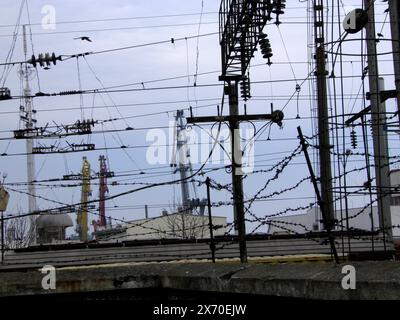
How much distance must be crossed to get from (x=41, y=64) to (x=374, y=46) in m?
13.2

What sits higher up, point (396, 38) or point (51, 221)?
point (396, 38)

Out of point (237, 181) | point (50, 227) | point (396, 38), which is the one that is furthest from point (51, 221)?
point (396, 38)

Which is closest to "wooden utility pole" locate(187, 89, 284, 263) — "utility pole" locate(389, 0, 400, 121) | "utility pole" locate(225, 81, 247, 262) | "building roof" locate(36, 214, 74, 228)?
"utility pole" locate(225, 81, 247, 262)

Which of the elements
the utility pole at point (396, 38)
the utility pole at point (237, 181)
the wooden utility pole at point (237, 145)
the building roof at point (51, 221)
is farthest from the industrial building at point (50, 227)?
the utility pole at point (396, 38)

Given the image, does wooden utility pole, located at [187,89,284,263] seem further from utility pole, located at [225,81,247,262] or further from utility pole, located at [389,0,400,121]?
utility pole, located at [389,0,400,121]

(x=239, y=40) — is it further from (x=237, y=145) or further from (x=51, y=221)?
(x=51, y=221)

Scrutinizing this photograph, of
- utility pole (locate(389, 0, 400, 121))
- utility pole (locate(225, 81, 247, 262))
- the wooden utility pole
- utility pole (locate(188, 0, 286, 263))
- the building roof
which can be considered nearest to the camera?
utility pole (locate(389, 0, 400, 121))

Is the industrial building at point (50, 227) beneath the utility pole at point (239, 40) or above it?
beneath

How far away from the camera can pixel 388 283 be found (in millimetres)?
3529

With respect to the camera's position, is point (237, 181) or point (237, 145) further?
point (237, 145)

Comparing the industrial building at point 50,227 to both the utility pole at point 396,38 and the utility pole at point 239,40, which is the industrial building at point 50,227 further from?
the utility pole at point 396,38
